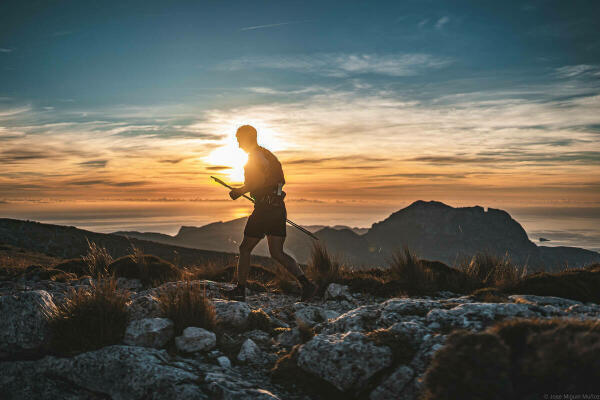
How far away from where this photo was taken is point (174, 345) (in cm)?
446

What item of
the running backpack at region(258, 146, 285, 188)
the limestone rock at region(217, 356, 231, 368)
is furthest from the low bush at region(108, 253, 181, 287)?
the limestone rock at region(217, 356, 231, 368)

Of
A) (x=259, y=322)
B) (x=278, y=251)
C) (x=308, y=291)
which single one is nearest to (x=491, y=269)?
(x=308, y=291)

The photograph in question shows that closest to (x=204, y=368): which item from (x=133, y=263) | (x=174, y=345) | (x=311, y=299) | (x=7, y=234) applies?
(x=174, y=345)

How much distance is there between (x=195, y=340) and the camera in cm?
438

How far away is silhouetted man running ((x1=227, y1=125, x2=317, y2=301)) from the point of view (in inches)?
266

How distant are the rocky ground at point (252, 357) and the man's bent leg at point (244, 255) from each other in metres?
2.07

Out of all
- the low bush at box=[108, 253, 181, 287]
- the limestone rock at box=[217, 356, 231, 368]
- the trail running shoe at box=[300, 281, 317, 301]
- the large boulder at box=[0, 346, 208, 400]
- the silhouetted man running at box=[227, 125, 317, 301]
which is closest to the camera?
the large boulder at box=[0, 346, 208, 400]

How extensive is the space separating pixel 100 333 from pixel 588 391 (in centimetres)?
451

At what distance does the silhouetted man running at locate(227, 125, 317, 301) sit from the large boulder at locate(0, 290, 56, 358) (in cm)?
308

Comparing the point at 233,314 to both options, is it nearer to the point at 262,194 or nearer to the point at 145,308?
the point at 145,308

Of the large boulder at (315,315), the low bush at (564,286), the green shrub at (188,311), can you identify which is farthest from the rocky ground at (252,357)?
the low bush at (564,286)

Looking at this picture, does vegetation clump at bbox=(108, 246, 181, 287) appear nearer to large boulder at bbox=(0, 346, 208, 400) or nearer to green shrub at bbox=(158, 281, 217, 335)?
green shrub at bbox=(158, 281, 217, 335)

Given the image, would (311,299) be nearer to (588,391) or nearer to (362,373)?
(362,373)

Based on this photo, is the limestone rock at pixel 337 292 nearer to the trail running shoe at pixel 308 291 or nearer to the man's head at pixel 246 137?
the trail running shoe at pixel 308 291
